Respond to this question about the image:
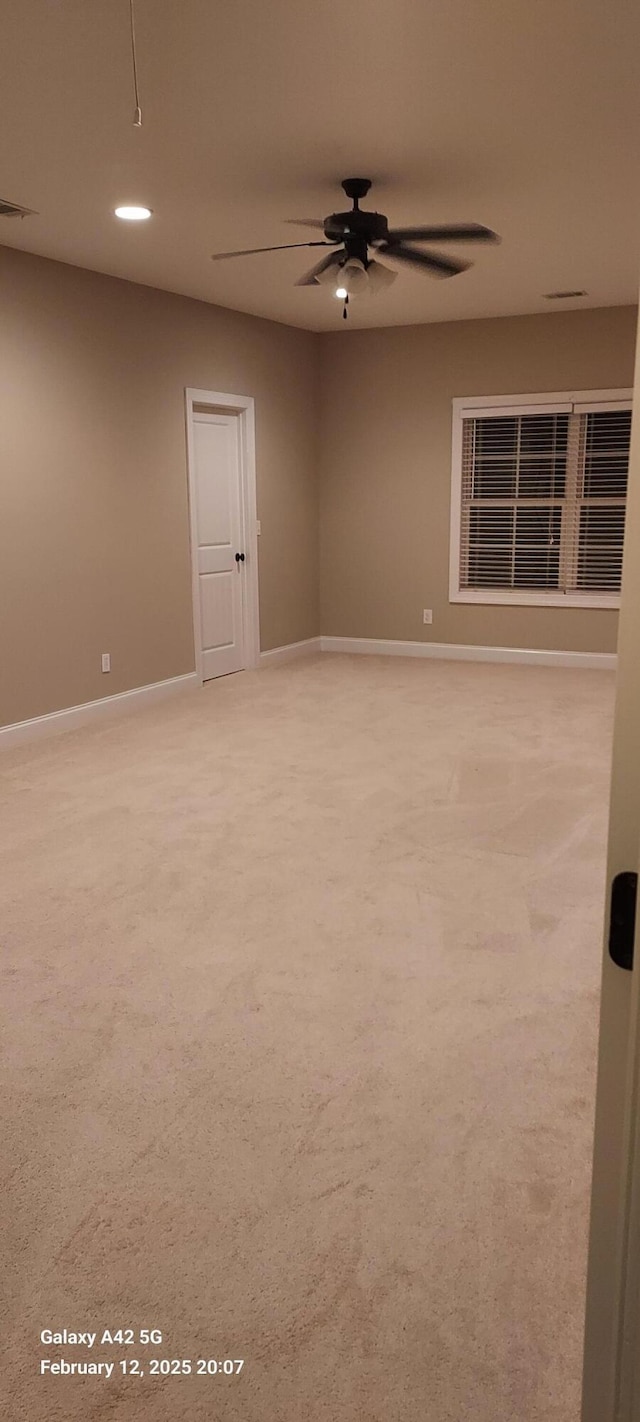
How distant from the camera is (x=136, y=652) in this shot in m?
6.21

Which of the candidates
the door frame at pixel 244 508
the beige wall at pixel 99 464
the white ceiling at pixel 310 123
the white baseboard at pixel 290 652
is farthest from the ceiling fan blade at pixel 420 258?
the white baseboard at pixel 290 652

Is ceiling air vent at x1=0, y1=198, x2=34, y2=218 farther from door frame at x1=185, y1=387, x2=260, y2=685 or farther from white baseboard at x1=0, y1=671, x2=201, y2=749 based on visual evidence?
white baseboard at x1=0, y1=671, x2=201, y2=749

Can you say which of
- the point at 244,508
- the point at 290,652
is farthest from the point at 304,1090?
the point at 290,652

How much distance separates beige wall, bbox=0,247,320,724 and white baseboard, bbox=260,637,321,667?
3.31 ft

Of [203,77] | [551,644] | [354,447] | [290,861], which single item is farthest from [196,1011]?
[354,447]

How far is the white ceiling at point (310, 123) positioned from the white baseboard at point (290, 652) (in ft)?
10.1

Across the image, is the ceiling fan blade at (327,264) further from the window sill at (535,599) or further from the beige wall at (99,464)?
the window sill at (535,599)

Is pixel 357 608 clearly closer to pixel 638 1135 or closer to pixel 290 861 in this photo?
pixel 290 861

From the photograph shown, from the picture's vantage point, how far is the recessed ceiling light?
4250 millimetres

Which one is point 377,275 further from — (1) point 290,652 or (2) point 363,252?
(1) point 290,652

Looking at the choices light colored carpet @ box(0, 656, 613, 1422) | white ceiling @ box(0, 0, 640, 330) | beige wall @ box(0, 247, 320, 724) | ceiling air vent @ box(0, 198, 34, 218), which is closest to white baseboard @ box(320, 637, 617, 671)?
beige wall @ box(0, 247, 320, 724)

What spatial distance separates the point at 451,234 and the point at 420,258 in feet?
1.37

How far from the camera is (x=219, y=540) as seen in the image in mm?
7043

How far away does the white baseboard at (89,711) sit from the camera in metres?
5.29
